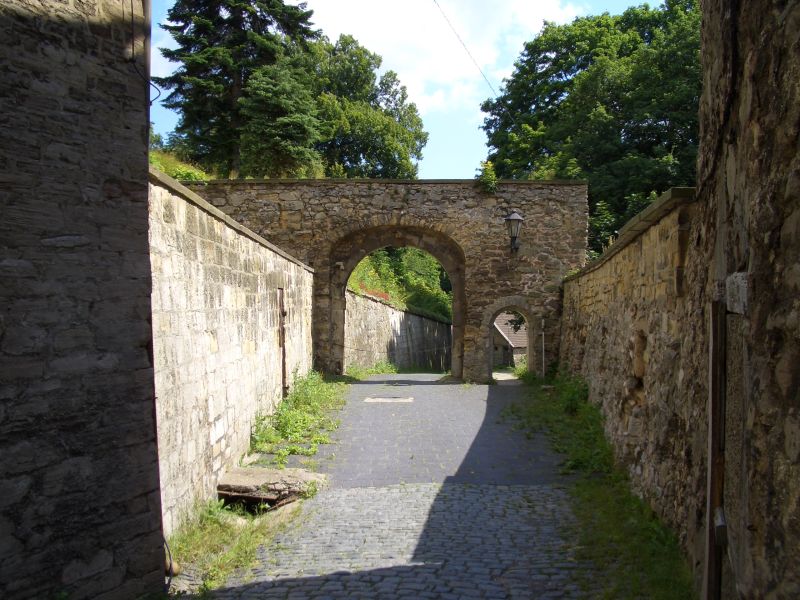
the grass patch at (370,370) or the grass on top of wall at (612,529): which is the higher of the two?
the grass on top of wall at (612,529)

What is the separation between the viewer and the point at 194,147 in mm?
21984

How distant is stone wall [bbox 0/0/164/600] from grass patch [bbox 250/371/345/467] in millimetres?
3041

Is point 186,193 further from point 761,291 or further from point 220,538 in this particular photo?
point 761,291

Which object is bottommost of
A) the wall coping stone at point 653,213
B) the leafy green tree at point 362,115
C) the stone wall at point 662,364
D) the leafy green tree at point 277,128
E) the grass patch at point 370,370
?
the grass patch at point 370,370

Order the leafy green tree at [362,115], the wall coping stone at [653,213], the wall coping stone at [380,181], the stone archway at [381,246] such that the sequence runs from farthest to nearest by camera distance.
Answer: the leafy green tree at [362,115]
the stone archway at [381,246]
the wall coping stone at [380,181]
the wall coping stone at [653,213]

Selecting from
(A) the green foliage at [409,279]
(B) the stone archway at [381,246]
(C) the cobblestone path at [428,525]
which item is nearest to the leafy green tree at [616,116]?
(B) the stone archway at [381,246]

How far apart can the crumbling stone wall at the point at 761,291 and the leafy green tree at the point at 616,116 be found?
43.4 feet

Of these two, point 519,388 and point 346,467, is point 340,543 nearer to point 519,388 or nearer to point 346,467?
point 346,467

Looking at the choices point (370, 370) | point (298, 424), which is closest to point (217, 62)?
point (370, 370)

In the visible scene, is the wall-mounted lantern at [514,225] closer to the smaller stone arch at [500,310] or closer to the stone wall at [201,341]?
the smaller stone arch at [500,310]

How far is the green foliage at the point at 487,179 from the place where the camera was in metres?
14.0

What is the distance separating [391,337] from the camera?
Answer: 23516 mm

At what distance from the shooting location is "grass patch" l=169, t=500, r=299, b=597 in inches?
152

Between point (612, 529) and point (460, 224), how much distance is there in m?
10.3
